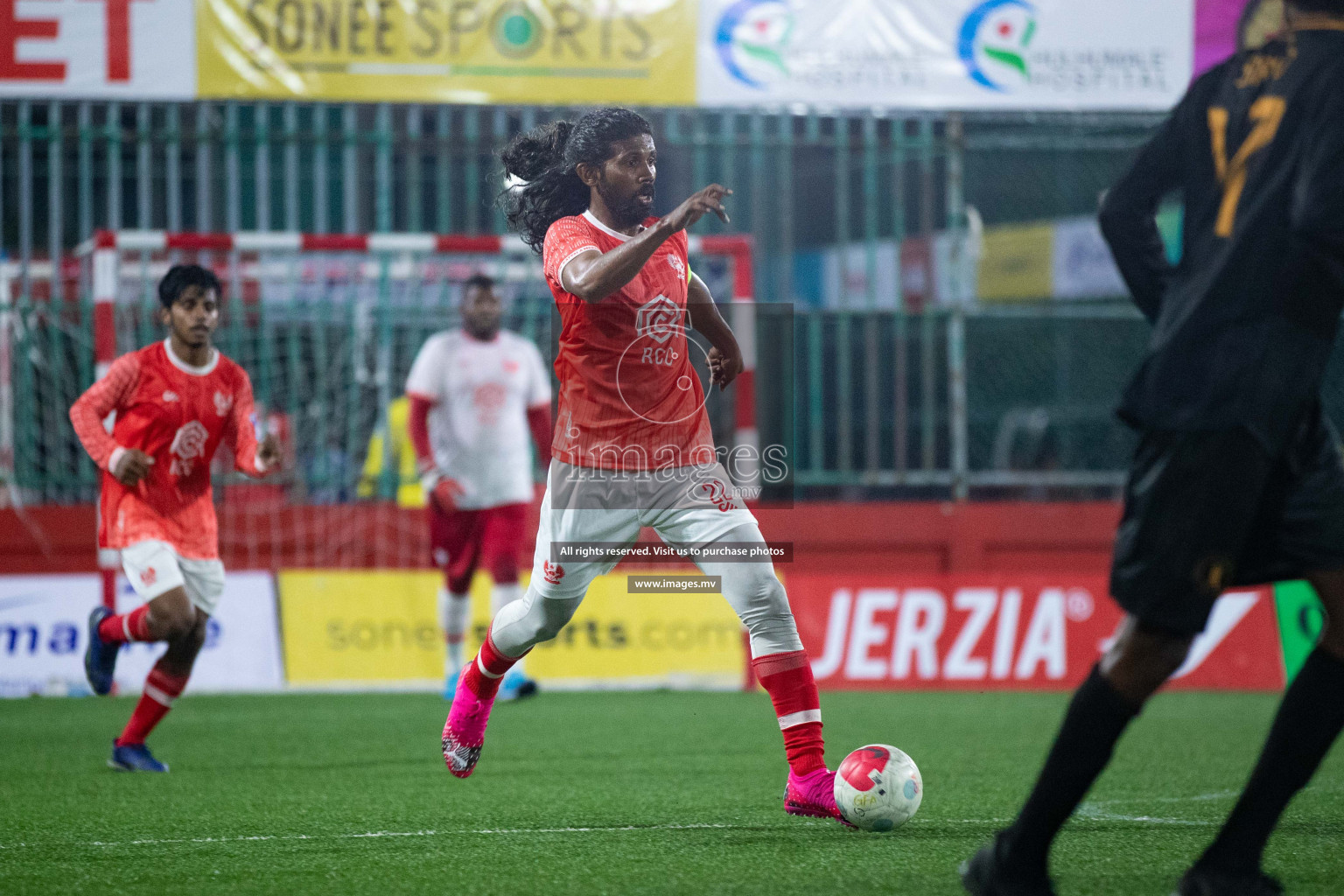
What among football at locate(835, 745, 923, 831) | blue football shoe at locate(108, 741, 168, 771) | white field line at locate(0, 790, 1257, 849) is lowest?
blue football shoe at locate(108, 741, 168, 771)

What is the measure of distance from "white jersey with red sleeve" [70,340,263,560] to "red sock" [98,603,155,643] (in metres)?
0.28

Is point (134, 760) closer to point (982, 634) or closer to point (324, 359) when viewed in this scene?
point (324, 359)

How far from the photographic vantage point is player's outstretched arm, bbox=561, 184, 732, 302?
385 centimetres

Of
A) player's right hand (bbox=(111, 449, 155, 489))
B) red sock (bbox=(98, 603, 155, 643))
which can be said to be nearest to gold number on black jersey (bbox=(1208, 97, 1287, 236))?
player's right hand (bbox=(111, 449, 155, 489))

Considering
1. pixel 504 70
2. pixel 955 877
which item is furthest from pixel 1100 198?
pixel 504 70

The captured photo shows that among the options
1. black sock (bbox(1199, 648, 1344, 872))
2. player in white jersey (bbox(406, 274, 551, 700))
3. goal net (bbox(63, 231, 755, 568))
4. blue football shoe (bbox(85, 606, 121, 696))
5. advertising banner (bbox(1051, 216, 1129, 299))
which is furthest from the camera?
advertising banner (bbox(1051, 216, 1129, 299))

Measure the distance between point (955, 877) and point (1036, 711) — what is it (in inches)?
196

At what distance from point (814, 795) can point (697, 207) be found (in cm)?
170

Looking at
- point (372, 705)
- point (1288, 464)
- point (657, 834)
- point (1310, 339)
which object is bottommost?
point (372, 705)

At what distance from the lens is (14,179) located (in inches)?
760

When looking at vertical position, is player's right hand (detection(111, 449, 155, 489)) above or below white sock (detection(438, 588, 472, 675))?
above

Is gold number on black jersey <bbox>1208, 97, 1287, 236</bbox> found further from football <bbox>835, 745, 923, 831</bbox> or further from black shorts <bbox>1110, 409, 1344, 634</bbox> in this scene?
football <bbox>835, 745, 923, 831</bbox>

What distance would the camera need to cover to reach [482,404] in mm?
8844

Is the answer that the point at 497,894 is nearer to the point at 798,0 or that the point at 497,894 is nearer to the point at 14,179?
the point at 798,0
